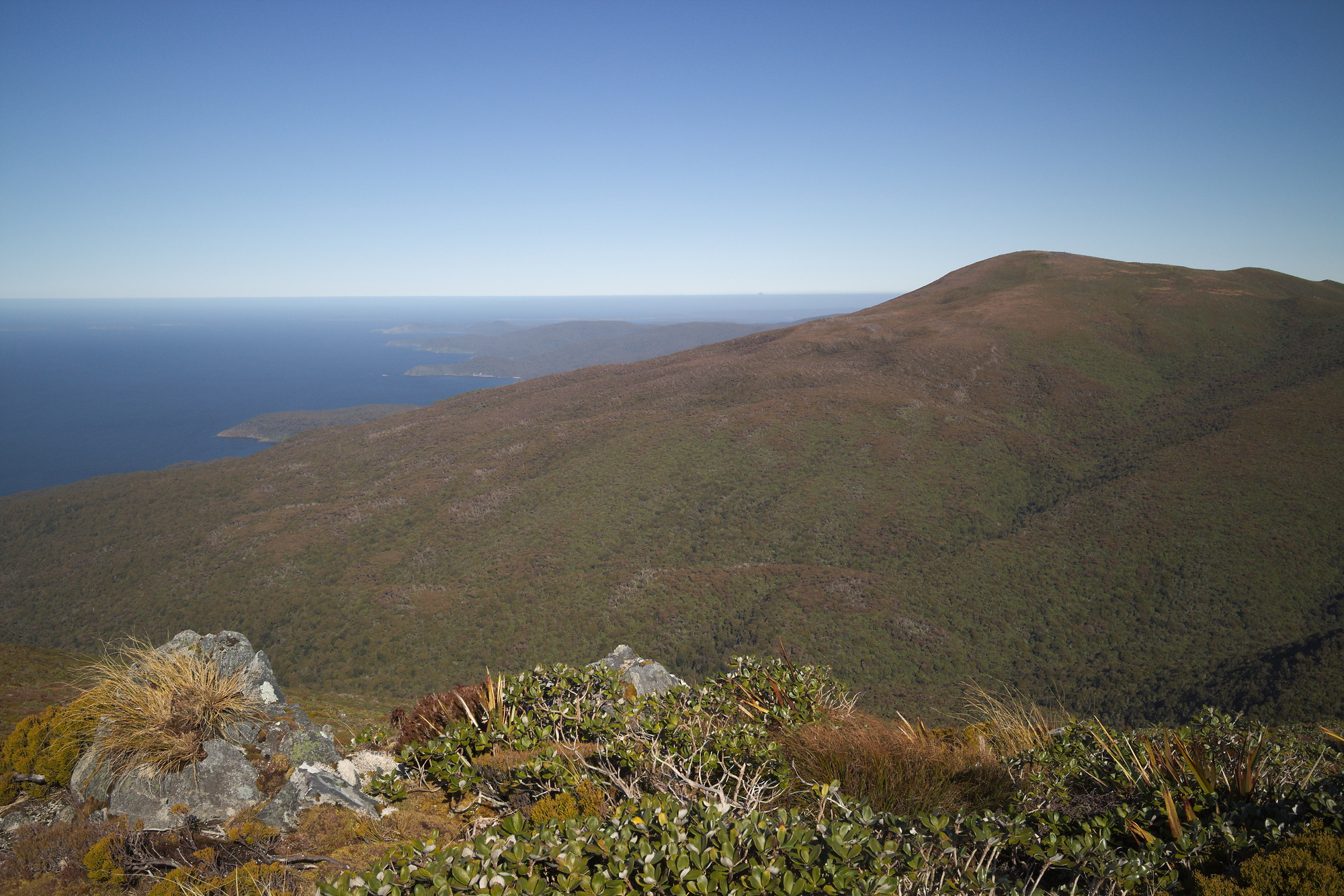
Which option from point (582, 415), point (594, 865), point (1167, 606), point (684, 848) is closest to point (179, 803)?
point (594, 865)

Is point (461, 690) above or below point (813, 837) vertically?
below

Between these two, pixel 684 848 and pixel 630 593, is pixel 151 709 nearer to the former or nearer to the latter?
pixel 684 848

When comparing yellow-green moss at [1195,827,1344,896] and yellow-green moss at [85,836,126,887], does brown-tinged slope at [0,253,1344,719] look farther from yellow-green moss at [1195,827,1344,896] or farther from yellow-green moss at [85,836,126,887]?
yellow-green moss at [85,836,126,887]

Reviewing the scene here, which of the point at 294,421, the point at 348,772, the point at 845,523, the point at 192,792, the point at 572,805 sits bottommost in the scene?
the point at 294,421

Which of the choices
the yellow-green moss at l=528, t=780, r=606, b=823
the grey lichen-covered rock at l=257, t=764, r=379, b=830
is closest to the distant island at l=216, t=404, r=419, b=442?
the grey lichen-covered rock at l=257, t=764, r=379, b=830

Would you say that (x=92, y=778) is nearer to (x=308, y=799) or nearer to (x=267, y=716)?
(x=267, y=716)

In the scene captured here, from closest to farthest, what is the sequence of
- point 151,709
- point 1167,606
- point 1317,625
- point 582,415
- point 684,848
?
point 684,848 < point 151,709 < point 1317,625 < point 1167,606 < point 582,415

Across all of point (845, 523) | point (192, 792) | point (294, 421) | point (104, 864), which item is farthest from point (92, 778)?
point (294, 421)

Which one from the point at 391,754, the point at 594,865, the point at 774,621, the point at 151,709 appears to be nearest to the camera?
the point at 594,865
